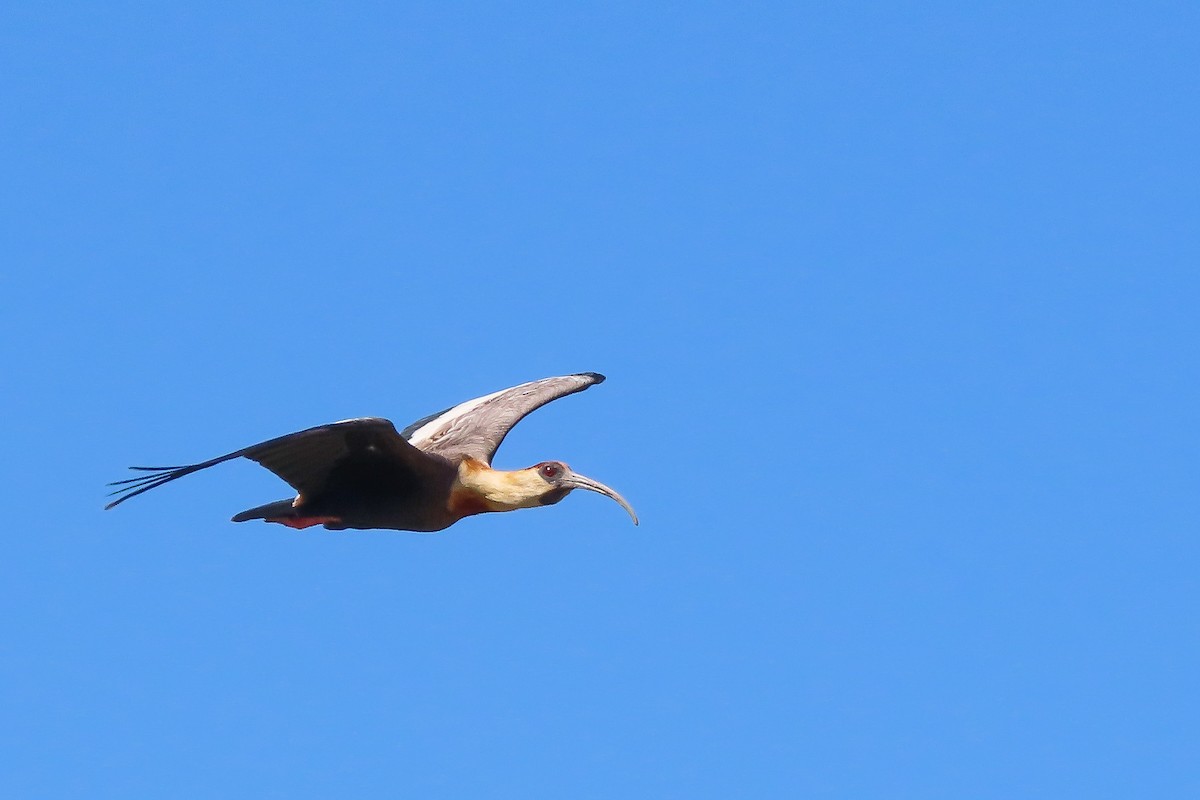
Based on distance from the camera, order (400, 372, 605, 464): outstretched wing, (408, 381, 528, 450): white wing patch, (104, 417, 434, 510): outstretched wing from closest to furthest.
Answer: (104, 417, 434, 510): outstretched wing
(400, 372, 605, 464): outstretched wing
(408, 381, 528, 450): white wing patch

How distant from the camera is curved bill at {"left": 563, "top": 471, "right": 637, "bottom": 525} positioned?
18906 mm

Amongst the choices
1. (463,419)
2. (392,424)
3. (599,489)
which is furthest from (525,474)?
(463,419)

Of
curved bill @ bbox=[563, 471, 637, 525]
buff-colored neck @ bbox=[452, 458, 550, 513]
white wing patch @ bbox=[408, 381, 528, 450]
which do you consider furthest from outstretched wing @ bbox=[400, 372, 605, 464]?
curved bill @ bbox=[563, 471, 637, 525]

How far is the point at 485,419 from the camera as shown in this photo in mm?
21969

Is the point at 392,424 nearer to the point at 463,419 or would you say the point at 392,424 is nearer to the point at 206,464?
the point at 206,464


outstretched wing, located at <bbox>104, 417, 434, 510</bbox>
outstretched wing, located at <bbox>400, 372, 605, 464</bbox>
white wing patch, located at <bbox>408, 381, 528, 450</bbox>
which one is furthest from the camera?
white wing patch, located at <bbox>408, 381, 528, 450</bbox>

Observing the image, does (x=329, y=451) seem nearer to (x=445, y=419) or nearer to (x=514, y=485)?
(x=514, y=485)

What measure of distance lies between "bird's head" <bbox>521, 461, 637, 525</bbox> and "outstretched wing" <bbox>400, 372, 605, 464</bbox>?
115 centimetres

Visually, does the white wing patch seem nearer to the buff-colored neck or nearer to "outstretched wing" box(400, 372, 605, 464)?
"outstretched wing" box(400, 372, 605, 464)

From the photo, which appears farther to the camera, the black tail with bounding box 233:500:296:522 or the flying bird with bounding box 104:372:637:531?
the black tail with bounding box 233:500:296:522

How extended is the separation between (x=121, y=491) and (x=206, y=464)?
0.84 meters

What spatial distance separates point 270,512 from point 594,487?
11.5 ft

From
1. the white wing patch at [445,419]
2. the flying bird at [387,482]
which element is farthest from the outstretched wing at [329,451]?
the white wing patch at [445,419]

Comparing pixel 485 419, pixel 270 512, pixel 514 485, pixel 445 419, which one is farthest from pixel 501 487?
pixel 445 419
